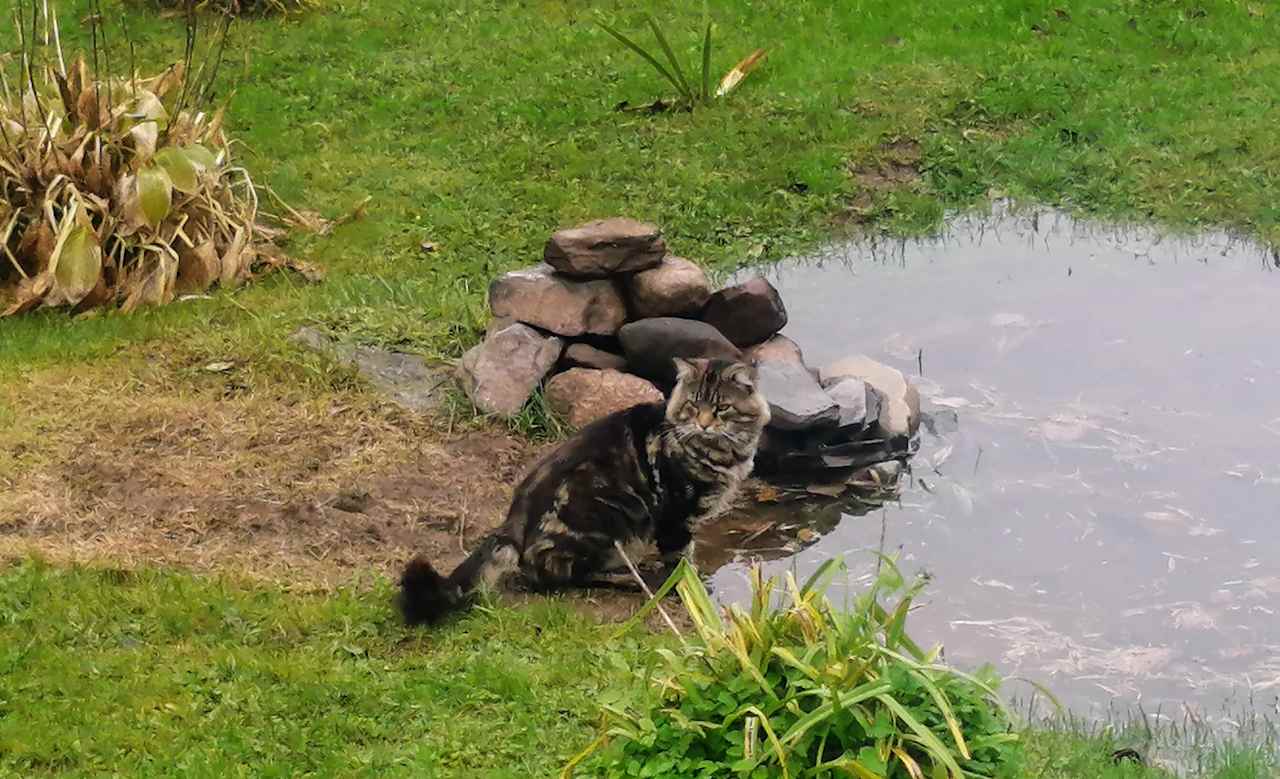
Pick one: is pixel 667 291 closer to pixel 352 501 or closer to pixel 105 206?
pixel 352 501

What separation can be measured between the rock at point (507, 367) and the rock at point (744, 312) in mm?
921

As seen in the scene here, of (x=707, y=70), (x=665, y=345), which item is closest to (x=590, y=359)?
(x=665, y=345)

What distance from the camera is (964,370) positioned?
336 inches

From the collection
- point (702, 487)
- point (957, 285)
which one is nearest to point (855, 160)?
point (957, 285)

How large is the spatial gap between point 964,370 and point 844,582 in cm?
229

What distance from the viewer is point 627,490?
258 inches

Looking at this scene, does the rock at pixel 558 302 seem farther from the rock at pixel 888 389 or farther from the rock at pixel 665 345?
the rock at pixel 888 389

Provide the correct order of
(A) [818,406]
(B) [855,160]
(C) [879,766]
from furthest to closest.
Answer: (B) [855,160] < (A) [818,406] < (C) [879,766]

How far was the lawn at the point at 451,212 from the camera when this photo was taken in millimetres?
5090

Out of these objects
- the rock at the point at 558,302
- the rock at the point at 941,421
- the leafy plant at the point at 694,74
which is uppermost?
the leafy plant at the point at 694,74

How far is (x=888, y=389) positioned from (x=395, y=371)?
2676 mm

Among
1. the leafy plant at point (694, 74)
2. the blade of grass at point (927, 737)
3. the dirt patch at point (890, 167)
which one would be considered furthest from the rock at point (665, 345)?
the blade of grass at point (927, 737)

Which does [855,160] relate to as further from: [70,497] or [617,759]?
[617,759]

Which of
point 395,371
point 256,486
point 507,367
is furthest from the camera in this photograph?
point 395,371
